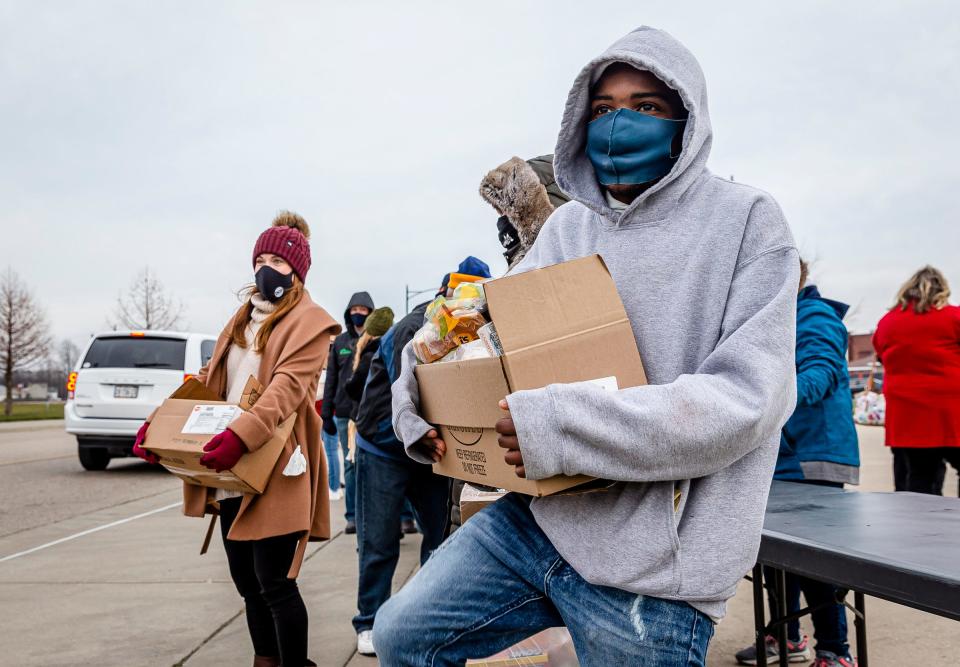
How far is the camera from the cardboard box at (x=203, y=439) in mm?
2908

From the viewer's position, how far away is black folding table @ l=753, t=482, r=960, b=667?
164 centimetres

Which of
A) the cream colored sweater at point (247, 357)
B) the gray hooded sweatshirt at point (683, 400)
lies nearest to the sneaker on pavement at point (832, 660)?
the gray hooded sweatshirt at point (683, 400)

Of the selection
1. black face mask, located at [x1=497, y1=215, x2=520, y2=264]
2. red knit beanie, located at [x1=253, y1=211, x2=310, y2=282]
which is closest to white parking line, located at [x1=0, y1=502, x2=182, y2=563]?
red knit beanie, located at [x1=253, y1=211, x2=310, y2=282]

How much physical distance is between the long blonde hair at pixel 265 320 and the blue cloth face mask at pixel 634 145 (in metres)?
2.00

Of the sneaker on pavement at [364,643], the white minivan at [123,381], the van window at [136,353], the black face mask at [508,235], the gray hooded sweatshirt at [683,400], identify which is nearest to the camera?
the gray hooded sweatshirt at [683,400]

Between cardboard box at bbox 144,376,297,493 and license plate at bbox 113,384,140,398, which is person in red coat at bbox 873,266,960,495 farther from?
license plate at bbox 113,384,140,398

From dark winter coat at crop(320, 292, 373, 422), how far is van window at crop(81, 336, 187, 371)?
13.8 feet

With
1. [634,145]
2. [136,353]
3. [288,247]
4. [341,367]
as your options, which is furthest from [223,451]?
[136,353]

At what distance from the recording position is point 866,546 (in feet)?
6.29

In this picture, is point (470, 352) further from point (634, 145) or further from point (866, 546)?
point (866, 546)

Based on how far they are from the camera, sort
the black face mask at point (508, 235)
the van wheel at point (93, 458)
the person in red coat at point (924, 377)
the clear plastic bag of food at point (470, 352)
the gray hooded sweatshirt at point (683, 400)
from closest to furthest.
Result: 1. the gray hooded sweatshirt at point (683, 400)
2. the clear plastic bag of food at point (470, 352)
3. the black face mask at point (508, 235)
4. the person in red coat at point (924, 377)
5. the van wheel at point (93, 458)

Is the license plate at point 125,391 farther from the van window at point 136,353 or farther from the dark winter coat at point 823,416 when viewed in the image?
the dark winter coat at point 823,416

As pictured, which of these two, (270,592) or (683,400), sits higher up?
(683,400)

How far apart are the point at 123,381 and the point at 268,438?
355 inches
